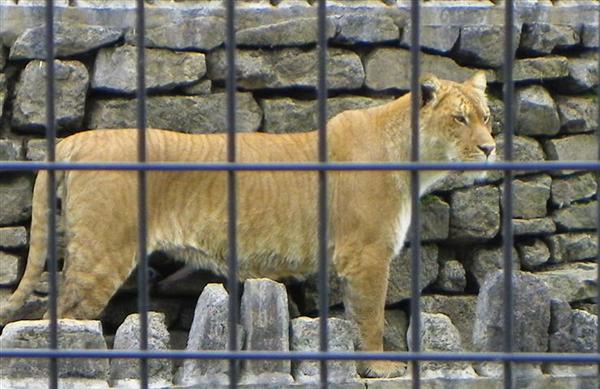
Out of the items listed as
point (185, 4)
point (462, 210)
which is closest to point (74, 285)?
point (185, 4)

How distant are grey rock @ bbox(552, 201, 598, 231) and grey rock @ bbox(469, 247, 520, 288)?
0.29 meters

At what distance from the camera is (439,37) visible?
25.4 feet

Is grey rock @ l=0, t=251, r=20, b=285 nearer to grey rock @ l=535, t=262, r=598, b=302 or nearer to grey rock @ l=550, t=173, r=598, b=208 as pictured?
grey rock @ l=535, t=262, r=598, b=302

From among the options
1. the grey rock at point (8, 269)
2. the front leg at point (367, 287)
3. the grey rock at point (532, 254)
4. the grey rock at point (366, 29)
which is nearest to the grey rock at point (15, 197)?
the grey rock at point (8, 269)

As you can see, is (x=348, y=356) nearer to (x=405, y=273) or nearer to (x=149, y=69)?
(x=149, y=69)

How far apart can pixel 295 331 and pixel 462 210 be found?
180cm

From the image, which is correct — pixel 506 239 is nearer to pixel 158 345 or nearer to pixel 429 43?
pixel 158 345

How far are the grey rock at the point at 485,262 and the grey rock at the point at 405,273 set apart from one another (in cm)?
20

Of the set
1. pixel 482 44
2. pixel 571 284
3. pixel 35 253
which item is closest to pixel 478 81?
pixel 482 44

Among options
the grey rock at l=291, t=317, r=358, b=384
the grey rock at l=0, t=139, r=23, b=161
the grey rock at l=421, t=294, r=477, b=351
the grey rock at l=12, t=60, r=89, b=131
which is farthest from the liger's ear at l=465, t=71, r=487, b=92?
the grey rock at l=0, t=139, r=23, b=161

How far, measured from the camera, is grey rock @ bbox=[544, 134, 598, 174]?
797cm

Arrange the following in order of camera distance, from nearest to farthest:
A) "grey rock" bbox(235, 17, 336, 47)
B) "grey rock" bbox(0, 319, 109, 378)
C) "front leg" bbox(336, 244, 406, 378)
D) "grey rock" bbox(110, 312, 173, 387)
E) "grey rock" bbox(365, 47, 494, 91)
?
"grey rock" bbox(0, 319, 109, 378) → "grey rock" bbox(110, 312, 173, 387) → "front leg" bbox(336, 244, 406, 378) → "grey rock" bbox(235, 17, 336, 47) → "grey rock" bbox(365, 47, 494, 91)

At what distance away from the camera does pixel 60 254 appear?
7.68 metres

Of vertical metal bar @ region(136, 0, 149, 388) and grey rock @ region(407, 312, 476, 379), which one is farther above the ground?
vertical metal bar @ region(136, 0, 149, 388)
